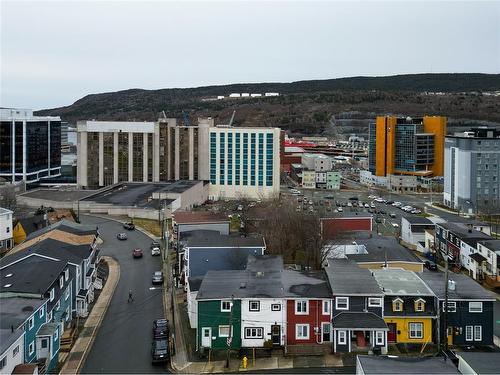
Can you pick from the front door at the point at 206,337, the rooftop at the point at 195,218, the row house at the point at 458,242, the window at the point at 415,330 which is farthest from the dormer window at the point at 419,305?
the rooftop at the point at 195,218

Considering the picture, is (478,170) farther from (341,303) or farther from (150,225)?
(341,303)

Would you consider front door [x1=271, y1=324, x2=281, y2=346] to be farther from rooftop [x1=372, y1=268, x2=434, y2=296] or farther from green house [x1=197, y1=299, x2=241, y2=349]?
rooftop [x1=372, y1=268, x2=434, y2=296]

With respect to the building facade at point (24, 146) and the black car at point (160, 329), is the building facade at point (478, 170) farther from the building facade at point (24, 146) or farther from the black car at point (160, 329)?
the building facade at point (24, 146)

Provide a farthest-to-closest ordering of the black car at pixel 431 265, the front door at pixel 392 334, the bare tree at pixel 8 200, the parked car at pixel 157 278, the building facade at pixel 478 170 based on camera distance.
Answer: the building facade at pixel 478 170, the bare tree at pixel 8 200, the black car at pixel 431 265, the parked car at pixel 157 278, the front door at pixel 392 334

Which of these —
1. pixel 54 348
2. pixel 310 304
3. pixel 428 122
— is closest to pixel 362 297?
pixel 310 304

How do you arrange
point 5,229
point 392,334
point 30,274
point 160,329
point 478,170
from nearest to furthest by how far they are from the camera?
point 392,334, point 30,274, point 160,329, point 5,229, point 478,170

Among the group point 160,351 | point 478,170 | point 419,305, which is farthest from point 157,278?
point 478,170
